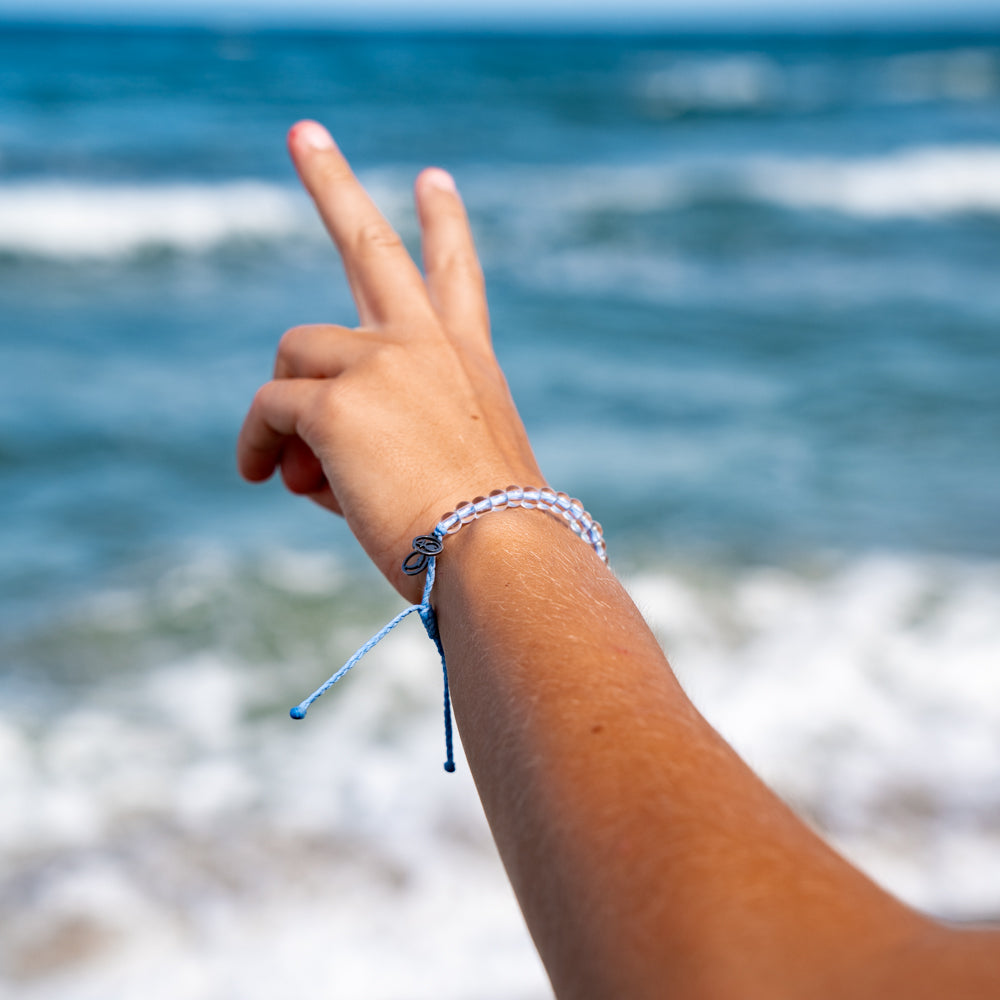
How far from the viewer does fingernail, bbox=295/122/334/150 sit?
1255mm

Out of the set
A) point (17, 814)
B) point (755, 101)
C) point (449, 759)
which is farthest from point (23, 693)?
point (755, 101)

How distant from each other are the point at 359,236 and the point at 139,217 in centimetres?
696

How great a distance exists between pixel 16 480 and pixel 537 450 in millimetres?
1765

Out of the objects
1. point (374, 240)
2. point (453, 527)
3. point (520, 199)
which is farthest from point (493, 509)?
point (520, 199)

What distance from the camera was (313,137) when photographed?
1261mm

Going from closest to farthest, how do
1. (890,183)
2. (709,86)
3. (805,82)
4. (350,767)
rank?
(350,767), (890,183), (709,86), (805,82)

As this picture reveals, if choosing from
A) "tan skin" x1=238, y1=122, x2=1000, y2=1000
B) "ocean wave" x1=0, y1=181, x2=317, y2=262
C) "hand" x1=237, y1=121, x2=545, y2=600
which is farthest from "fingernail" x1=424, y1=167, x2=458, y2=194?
"ocean wave" x1=0, y1=181, x2=317, y2=262

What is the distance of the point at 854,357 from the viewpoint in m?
4.74

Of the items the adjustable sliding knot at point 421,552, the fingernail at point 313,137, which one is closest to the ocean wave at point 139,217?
the fingernail at point 313,137

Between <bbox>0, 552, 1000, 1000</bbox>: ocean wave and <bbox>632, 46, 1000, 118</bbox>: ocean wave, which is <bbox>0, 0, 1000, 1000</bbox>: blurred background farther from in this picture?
<bbox>632, 46, 1000, 118</bbox>: ocean wave

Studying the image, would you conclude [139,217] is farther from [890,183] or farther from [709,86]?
[709,86]

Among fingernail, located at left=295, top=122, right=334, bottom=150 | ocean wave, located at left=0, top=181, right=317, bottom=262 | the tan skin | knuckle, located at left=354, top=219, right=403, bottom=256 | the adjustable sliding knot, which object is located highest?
fingernail, located at left=295, top=122, right=334, bottom=150

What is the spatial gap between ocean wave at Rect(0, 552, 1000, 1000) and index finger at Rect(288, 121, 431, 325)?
0.64 m

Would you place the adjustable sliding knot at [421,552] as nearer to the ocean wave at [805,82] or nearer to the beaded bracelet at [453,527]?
the beaded bracelet at [453,527]
